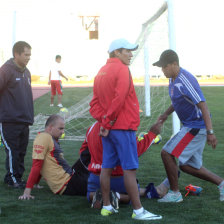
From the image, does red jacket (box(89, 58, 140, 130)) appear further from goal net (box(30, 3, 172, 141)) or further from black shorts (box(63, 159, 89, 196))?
goal net (box(30, 3, 172, 141))

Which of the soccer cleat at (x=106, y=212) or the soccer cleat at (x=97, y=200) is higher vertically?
the soccer cleat at (x=97, y=200)

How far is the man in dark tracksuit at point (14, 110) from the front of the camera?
6051 mm

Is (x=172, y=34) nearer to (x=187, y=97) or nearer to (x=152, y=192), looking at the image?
(x=187, y=97)

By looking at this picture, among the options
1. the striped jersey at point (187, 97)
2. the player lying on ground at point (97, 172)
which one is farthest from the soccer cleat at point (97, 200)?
the striped jersey at point (187, 97)

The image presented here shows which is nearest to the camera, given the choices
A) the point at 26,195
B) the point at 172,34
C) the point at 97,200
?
the point at 97,200

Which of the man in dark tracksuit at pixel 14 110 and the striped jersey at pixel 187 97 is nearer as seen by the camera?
the striped jersey at pixel 187 97

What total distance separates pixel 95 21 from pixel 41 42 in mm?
9544

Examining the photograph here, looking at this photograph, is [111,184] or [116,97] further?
[111,184]

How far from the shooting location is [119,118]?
14.3 feet

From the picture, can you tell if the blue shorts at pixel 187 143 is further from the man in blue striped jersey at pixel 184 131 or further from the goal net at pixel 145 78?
the goal net at pixel 145 78

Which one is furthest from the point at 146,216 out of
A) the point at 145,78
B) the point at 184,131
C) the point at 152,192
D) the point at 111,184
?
→ the point at 145,78

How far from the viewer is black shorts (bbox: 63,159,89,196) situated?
5.50 meters

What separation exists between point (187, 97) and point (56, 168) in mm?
1772

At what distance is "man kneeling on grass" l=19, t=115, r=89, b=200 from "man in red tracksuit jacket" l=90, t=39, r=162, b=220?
41.0 inches
